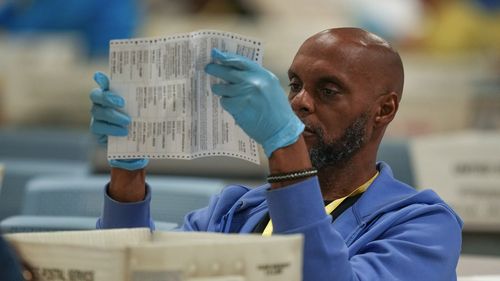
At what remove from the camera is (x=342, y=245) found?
1833 millimetres

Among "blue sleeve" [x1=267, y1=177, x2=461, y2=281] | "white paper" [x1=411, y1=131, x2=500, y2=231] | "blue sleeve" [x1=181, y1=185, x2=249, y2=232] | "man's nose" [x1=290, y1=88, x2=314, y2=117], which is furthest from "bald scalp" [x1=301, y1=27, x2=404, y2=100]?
"white paper" [x1=411, y1=131, x2=500, y2=231]

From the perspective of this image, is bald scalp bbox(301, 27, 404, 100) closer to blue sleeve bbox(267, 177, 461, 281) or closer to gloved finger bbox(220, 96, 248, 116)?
blue sleeve bbox(267, 177, 461, 281)

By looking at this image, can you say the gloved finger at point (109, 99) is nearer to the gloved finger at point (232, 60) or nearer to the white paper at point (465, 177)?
the gloved finger at point (232, 60)

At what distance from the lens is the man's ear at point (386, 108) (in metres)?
2.31

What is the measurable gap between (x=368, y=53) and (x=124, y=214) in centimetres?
65

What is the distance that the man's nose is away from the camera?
2.17 m

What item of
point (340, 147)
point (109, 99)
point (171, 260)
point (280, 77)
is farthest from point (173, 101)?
point (280, 77)

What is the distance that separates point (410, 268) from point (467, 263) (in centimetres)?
94

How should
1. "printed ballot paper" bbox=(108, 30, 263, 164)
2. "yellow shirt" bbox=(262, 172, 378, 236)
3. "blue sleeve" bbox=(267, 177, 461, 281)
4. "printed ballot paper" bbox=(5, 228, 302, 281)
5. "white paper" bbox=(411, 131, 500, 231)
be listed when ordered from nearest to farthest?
"printed ballot paper" bbox=(5, 228, 302, 281) < "blue sleeve" bbox=(267, 177, 461, 281) < "printed ballot paper" bbox=(108, 30, 263, 164) < "yellow shirt" bbox=(262, 172, 378, 236) < "white paper" bbox=(411, 131, 500, 231)

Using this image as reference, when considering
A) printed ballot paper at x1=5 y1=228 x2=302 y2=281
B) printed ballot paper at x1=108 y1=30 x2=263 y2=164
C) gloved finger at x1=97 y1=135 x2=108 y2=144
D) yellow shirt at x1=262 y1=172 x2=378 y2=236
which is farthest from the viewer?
yellow shirt at x1=262 y1=172 x2=378 y2=236

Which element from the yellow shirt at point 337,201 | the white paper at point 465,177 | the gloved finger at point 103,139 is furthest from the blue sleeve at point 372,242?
the white paper at point 465,177

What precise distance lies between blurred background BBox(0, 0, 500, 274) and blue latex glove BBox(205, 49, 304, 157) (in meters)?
0.14

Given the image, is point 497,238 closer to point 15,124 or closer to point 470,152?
point 470,152

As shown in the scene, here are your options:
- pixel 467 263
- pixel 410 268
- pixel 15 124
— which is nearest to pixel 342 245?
pixel 410 268
